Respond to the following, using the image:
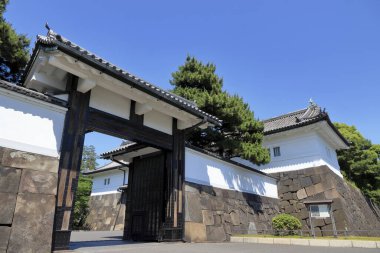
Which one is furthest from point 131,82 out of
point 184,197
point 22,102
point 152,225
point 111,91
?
point 152,225

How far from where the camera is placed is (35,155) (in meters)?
5.34

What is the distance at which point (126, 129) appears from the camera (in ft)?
23.6

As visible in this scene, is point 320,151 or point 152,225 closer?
point 152,225

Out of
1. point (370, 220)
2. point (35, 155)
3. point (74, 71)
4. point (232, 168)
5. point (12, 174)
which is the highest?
point (74, 71)

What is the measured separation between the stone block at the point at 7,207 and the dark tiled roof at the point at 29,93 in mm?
2005

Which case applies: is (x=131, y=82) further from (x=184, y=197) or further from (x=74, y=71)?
(x=184, y=197)

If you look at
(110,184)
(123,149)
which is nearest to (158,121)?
(123,149)

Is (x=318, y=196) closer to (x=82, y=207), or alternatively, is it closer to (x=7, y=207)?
(x=7, y=207)

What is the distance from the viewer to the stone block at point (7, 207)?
4566 mm

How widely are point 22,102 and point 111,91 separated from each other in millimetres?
2136

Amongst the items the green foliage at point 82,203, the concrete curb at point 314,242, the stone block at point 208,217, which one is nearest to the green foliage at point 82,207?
the green foliage at point 82,203

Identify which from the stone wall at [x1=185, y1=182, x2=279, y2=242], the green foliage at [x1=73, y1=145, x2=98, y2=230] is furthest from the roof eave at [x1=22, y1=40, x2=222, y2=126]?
the green foliage at [x1=73, y1=145, x2=98, y2=230]

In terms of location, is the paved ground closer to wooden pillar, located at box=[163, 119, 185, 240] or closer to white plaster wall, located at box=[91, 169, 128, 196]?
wooden pillar, located at box=[163, 119, 185, 240]

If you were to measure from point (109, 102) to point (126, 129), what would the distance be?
838mm
